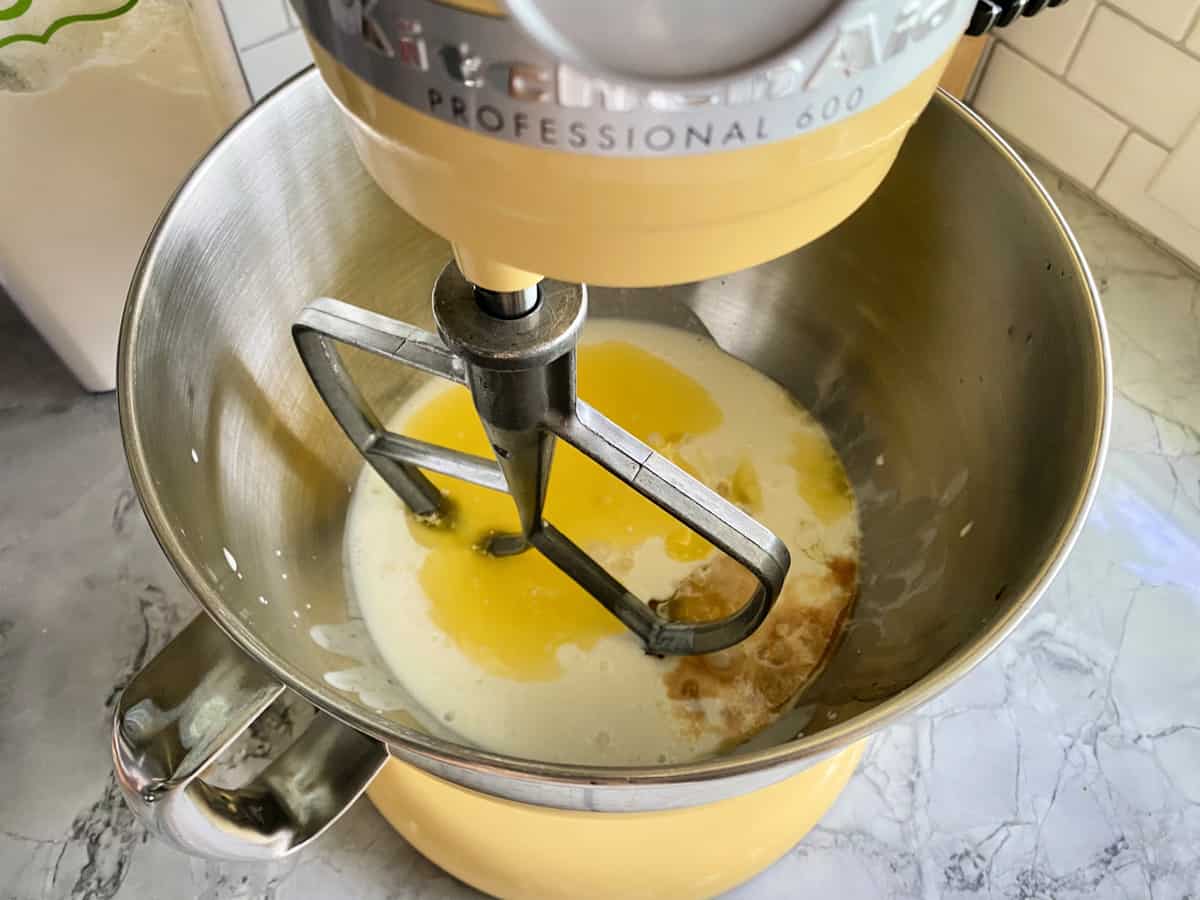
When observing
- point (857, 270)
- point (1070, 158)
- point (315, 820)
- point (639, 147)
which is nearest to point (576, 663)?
point (315, 820)

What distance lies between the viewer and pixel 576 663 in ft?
1.76

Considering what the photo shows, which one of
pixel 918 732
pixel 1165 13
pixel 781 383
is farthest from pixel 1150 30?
pixel 918 732

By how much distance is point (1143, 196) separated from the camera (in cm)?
76

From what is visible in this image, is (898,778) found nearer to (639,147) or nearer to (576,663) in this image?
(576,663)

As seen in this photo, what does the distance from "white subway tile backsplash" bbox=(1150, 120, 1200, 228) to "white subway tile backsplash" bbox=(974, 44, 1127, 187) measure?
0.14 ft

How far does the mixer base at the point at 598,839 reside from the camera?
469 millimetres

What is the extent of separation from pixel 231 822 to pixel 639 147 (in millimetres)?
341

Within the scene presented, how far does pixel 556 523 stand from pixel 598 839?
19cm

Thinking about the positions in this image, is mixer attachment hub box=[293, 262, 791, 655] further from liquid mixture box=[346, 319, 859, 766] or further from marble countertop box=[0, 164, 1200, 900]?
marble countertop box=[0, 164, 1200, 900]

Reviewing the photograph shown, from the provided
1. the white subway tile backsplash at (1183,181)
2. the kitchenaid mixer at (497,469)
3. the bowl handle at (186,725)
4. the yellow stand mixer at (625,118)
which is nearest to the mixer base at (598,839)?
the kitchenaid mixer at (497,469)

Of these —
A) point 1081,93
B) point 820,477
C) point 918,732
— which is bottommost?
point 918,732

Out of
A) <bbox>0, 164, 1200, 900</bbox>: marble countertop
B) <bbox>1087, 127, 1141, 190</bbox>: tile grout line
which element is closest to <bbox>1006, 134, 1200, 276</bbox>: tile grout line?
<bbox>1087, 127, 1141, 190</bbox>: tile grout line

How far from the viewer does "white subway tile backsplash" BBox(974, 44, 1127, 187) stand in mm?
750

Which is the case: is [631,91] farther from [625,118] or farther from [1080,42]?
[1080,42]
